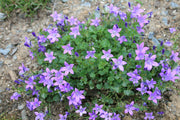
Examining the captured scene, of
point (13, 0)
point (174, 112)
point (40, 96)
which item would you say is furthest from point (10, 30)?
point (174, 112)

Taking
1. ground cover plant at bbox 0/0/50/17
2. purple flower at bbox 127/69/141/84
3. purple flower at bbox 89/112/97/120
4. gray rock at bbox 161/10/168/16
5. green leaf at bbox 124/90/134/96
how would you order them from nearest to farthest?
purple flower at bbox 127/69/141/84 < purple flower at bbox 89/112/97/120 < green leaf at bbox 124/90/134/96 < gray rock at bbox 161/10/168/16 < ground cover plant at bbox 0/0/50/17

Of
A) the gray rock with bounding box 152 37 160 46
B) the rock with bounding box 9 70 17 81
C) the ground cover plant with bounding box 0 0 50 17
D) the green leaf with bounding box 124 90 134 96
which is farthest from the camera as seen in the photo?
the ground cover plant with bounding box 0 0 50 17

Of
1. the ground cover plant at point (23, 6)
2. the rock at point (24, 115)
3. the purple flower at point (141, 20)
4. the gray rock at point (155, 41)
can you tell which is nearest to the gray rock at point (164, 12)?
the gray rock at point (155, 41)

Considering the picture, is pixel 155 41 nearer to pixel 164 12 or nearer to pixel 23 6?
pixel 164 12

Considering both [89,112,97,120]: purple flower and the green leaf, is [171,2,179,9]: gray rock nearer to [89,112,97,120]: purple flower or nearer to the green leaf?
the green leaf

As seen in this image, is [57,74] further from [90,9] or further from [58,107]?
[90,9]

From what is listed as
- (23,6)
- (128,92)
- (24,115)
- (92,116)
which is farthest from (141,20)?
(23,6)

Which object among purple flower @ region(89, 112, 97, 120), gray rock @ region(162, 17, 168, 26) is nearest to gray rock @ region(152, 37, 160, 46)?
gray rock @ region(162, 17, 168, 26)
